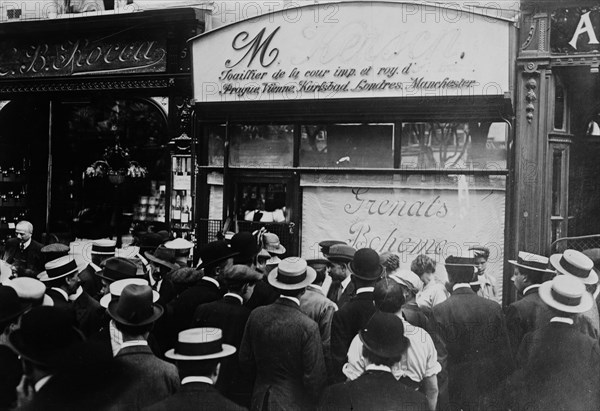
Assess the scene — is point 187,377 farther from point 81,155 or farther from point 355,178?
point 81,155

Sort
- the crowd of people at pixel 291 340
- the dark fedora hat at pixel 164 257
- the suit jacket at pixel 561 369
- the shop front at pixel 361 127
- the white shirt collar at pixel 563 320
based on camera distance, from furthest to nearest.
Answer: the shop front at pixel 361 127 → the dark fedora hat at pixel 164 257 → the white shirt collar at pixel 563 320 → the suit jacket at pixel 561 369 → the crowd of people at pixel 291 340

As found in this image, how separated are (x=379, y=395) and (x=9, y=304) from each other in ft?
8.73

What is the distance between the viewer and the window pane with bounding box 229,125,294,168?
9406mm

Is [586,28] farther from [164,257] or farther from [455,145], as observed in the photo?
[164,257]

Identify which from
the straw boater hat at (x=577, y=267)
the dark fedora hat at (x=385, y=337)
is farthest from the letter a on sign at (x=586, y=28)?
the dark fedora hat at (x=385, y=337)

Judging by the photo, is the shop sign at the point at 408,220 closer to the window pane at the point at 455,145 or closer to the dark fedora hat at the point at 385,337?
the window pane at the point at 455,145

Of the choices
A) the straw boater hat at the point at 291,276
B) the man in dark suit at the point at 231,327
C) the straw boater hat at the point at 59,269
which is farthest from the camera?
the straw boater hat at the point at 59,269

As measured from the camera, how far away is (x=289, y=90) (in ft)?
29.9

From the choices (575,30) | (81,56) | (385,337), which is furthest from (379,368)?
(81,56)

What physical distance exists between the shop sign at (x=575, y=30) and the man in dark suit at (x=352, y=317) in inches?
183

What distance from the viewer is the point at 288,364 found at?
178 inches

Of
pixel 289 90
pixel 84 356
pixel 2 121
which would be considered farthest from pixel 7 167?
pixel 84 356

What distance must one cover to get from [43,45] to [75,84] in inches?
36.6

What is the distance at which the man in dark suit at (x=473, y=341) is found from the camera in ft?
16.8
